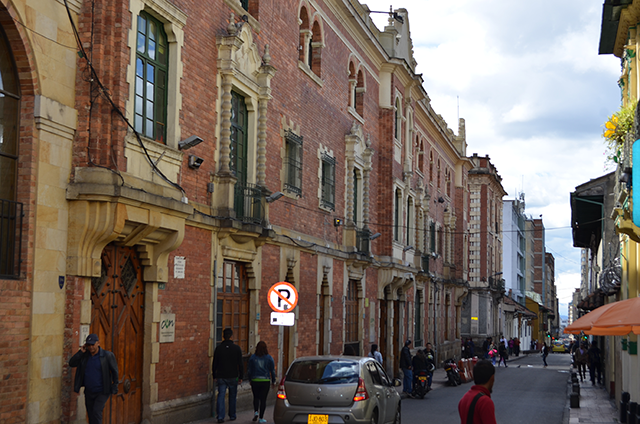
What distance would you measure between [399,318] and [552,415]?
43.8 feet

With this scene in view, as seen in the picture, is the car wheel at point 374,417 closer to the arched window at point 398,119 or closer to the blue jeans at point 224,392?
the blue jeans at point 224,392

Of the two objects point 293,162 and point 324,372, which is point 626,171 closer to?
point 324,372

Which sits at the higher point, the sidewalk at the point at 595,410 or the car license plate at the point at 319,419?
the car license plate at the point at 319,419

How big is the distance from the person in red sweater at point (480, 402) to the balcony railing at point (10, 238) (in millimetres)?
7103

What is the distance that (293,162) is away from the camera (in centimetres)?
2228

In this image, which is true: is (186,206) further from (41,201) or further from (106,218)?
(41,201)

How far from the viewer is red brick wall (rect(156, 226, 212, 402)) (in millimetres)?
15172

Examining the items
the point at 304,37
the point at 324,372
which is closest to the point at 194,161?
the point at 324,372

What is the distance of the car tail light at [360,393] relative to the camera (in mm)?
13328

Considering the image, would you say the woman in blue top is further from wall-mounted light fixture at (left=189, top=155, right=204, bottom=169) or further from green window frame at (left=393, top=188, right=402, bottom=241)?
green window frame at (left=393, top=188, right=402, bottom=241)

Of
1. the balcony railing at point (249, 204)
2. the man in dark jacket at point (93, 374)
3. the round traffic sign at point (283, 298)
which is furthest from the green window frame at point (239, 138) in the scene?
the man in dark jacket at point (93, 374)

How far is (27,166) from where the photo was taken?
11523 millimetres

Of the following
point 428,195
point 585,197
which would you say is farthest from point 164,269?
point 428,195

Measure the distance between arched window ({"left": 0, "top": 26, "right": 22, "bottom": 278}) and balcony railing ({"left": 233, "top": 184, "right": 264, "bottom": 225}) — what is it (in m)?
Result: 7.03
